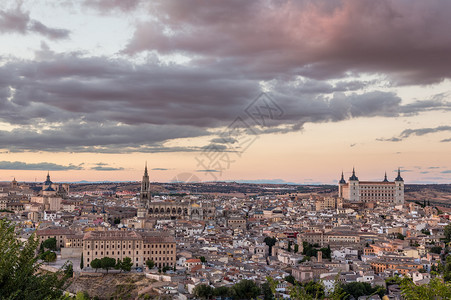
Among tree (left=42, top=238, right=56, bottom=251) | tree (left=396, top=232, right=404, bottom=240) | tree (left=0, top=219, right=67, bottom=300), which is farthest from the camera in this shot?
tree (left=396, top=232, right=404, bottom=240)

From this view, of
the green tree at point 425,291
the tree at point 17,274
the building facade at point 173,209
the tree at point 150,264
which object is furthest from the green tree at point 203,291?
the building facade at point 173,209

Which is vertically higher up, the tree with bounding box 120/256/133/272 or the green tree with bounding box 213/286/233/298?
the tree with bounding box 120/256/133/272

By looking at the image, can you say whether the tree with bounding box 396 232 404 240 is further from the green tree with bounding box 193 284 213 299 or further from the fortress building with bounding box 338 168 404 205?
the fortress building with bounding box 338 168 404 205

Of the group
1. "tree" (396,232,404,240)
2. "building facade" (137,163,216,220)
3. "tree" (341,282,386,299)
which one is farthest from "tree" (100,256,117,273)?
"building facade" (137,163,216,220)

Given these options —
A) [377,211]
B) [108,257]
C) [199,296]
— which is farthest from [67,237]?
[377,211]

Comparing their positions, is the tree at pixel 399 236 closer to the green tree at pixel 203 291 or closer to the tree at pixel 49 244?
the green tree at pixel 203 291

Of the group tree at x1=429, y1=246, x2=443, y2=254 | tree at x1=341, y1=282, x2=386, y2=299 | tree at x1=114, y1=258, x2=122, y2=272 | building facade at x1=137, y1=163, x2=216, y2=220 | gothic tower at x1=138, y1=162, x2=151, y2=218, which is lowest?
tree at x1=341, y1=282, x2=386, y2=299

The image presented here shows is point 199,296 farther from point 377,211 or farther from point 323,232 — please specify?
point 377,211
